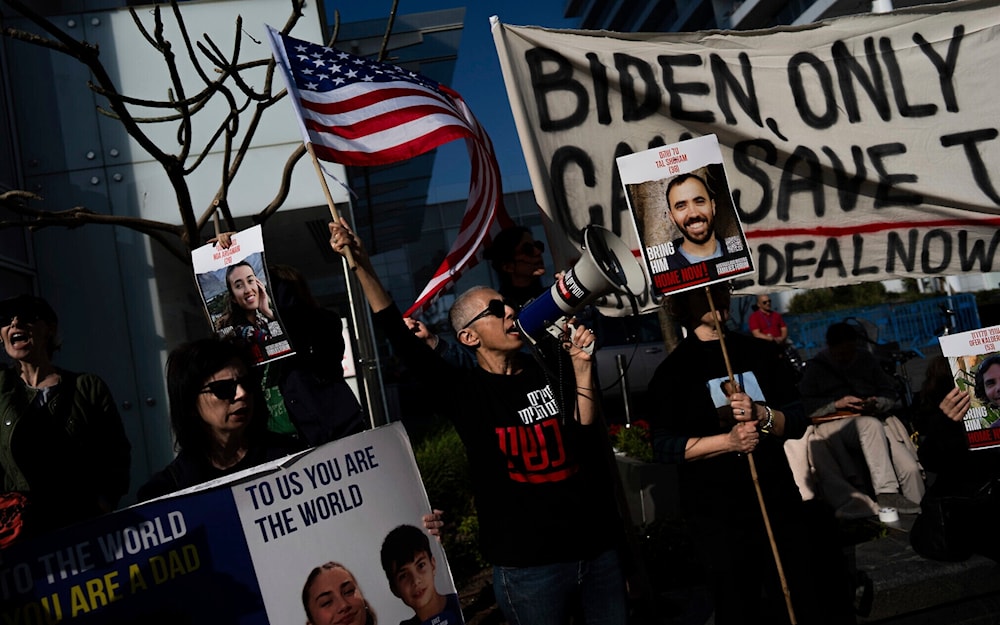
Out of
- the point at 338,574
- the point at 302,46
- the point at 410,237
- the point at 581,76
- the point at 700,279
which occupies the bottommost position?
the point at 338,574

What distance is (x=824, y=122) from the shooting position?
154 inches

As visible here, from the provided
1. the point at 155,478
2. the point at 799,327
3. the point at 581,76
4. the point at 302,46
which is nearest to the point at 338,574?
the point at 155,478

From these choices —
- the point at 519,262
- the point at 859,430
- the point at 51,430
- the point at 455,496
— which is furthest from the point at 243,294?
the point at 859,430

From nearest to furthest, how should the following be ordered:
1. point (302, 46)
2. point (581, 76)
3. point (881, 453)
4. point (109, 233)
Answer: point (302, 46), point (581, 76), point (881, 453), point (109, 233)

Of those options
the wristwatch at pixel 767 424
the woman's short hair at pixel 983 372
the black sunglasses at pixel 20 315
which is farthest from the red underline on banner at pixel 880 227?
the black sunglasses at pixel 20 315

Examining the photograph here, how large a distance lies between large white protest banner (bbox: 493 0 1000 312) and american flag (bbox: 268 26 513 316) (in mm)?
398

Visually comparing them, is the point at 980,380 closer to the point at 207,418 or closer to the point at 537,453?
the point at 537,453

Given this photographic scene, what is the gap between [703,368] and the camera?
3072 millimetres

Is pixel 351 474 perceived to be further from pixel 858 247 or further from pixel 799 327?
pixel 799 327

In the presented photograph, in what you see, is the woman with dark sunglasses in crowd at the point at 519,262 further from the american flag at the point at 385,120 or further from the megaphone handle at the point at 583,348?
the megaphone handle at the point at 583,348

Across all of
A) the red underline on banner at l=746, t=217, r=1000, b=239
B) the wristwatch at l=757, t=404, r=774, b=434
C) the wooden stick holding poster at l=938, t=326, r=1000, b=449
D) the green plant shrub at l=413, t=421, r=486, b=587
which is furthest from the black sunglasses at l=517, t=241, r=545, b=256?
the green plant shrub at l=413, t=421, r=486, b=587

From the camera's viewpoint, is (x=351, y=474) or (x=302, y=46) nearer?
(x=351, y=474)

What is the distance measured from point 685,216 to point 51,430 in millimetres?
2549

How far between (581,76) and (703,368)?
4.98 feet
